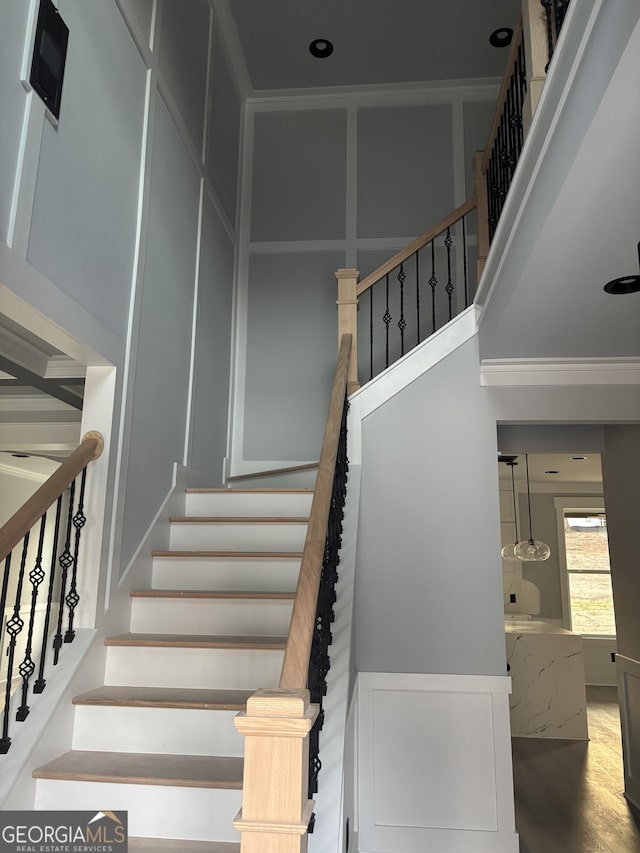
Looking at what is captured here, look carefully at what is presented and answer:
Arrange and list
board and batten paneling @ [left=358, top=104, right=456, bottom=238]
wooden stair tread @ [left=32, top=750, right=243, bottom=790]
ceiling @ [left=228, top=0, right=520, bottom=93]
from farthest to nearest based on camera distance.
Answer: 1. board and batten paneling @ [left=358, top=104, right=456, bottom=238]
2. ceiling @ [left=228, top=0, right=520, bottom=93]
3. wooden stair tread @ [left=32, top=750, right=243, bottom=790]

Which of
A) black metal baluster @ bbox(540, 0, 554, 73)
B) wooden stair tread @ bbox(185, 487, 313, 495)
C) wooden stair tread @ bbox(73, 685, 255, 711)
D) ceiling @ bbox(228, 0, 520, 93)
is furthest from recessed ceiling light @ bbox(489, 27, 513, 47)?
wooden stair tread @ bbox(73, 685, 255, 711)

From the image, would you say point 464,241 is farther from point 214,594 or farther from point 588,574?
point 588,574

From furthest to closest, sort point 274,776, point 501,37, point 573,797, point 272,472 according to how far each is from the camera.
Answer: point 501,37 < point 272,472 < point 573,797 < point 274,776

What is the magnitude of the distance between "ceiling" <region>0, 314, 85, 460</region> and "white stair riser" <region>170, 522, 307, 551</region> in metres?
1.07

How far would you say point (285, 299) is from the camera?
A: 541 centimetres

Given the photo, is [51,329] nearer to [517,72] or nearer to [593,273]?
[593,273]

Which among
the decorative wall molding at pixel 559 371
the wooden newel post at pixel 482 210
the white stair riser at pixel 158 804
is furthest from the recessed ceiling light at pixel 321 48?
the white stair riser at pixel 158 804

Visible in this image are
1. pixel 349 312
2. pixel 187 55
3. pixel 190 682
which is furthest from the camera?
pixel 187 55

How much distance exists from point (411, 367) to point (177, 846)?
2.61 meters

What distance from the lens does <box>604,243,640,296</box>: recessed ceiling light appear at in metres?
2.57

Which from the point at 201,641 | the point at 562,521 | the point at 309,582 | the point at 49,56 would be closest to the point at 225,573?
the point at 201,641

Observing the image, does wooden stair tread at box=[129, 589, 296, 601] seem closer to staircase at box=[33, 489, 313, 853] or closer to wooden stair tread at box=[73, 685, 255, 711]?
staircase at box=[33, 489, 313, 853]

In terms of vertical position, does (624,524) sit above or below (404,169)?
below

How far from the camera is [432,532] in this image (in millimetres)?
3621
